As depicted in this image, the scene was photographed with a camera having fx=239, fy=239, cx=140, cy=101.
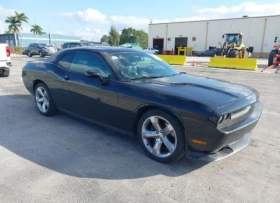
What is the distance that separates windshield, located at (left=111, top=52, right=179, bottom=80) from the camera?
3707 millimetres

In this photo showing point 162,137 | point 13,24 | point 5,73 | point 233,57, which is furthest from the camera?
point 13,24

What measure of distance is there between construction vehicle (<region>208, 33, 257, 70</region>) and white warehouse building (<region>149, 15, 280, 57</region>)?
19.1 metres

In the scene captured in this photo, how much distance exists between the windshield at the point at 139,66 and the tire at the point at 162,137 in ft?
2.61

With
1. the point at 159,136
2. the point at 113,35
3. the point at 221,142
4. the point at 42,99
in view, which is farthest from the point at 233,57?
the point at 113,35

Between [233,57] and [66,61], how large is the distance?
738 inches

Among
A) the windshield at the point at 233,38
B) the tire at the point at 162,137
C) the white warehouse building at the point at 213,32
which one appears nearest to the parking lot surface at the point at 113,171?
the tire at the point at 162,137

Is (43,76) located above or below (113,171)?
above

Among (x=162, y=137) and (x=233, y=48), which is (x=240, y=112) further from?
(x=233, y=48)

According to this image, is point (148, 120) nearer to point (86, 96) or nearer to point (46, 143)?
point (86, 96)

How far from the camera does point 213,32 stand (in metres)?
43.8

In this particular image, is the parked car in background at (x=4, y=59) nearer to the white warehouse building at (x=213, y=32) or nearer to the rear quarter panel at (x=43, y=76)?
the rear quarter panel at (x=43, y=76)

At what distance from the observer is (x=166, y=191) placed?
8.55 feet

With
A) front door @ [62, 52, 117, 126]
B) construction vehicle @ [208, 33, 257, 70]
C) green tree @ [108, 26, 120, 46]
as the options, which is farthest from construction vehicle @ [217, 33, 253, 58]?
green tree @ [108, 26, 120, 46]

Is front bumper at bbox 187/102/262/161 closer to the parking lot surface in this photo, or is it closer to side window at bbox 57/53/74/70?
the parking lot surface
